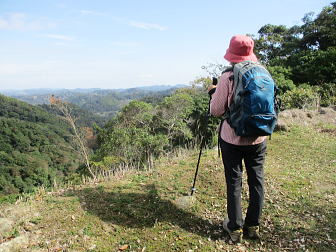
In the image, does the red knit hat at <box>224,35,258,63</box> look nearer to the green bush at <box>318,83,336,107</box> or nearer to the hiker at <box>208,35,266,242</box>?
the hiker at <box>208,35,266,242</box>

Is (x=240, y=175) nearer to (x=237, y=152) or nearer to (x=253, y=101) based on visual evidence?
(x=237, y=152)

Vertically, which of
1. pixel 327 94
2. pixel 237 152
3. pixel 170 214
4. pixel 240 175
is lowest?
pixel 170 214

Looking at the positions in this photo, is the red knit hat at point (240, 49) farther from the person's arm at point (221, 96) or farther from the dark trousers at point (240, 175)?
the dark trousers at point (240, 175)

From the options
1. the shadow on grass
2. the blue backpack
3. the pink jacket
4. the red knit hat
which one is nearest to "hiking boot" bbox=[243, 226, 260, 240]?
the shadow on grass

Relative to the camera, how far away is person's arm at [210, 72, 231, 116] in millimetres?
2334

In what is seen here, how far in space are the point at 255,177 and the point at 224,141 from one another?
0.52 m

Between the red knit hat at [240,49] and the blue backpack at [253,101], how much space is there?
17cm

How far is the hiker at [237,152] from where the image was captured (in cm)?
233

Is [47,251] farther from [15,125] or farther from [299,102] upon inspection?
[15,125]

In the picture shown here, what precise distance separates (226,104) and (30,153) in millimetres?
64236

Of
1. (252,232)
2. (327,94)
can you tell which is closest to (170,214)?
(252,232)

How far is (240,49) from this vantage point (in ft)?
7.66

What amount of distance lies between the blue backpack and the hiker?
12cm

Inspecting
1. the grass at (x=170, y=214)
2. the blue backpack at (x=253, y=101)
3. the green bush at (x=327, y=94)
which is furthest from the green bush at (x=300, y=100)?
the blue backpack at (x=253, y=101)
